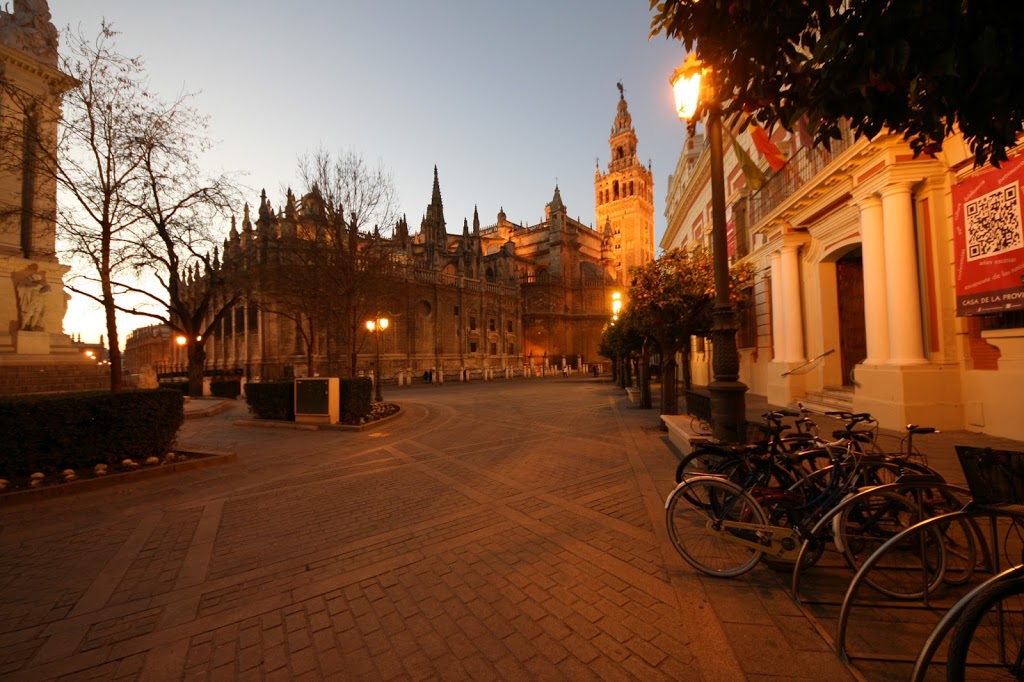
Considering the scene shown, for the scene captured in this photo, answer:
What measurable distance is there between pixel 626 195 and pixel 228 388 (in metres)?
76.2

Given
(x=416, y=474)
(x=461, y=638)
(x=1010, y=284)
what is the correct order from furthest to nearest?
(x=416, y=474), (x=1010, y=284), (x=461, y=638)

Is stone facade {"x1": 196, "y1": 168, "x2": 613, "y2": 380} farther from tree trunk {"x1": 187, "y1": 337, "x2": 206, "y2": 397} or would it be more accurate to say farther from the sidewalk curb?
the sidewalk curb

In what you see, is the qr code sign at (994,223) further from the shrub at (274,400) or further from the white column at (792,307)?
the shrub at (274,400)

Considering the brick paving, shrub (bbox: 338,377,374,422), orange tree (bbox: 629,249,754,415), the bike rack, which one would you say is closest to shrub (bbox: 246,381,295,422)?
shrub (bbox: 338,377,374,422)

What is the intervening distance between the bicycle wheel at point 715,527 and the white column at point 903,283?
704cm

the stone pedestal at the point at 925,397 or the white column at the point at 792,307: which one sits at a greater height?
the white column at the point at 792,307

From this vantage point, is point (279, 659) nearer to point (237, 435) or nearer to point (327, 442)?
point (327, 442)

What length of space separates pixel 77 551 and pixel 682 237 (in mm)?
28435

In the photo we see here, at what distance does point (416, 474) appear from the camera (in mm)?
7230

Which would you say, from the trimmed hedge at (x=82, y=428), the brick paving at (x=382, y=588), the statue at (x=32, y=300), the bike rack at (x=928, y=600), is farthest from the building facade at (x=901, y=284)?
the statue at (x=32, y=300)

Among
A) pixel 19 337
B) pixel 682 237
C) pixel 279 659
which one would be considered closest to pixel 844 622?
pixel 279 659

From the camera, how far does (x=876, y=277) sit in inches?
349

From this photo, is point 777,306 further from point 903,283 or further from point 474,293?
point 474,293

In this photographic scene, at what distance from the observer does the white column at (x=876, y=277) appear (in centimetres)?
877
